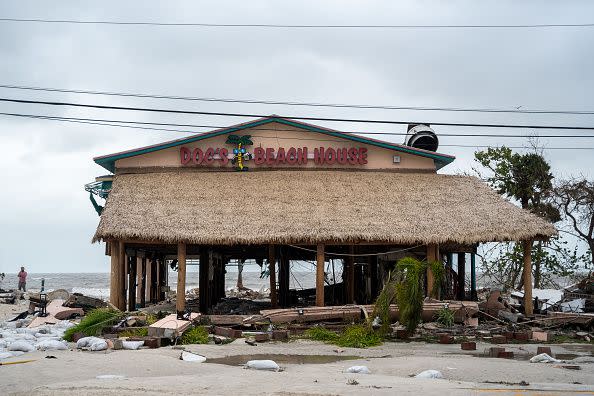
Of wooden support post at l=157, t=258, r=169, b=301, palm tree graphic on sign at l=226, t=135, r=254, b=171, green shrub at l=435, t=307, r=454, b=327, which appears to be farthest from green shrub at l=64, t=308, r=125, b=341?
wooden support post at l=157, t=258, r=169, b=301

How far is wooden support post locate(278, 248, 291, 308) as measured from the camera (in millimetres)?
26422

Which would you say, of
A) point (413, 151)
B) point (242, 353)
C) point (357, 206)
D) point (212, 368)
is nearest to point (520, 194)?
point (413, 151)

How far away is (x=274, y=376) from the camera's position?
10.5m

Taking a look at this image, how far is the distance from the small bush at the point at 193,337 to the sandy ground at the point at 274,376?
135 centimetres

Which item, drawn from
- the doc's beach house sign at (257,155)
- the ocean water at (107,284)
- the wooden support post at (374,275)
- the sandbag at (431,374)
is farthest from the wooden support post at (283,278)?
the ocean water at (107,284)

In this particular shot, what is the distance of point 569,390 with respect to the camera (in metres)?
9.00

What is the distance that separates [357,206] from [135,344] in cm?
1035

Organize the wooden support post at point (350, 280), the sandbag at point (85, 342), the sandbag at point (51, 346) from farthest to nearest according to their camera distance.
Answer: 1. the wooden support post at point (350, 280)
2. the sandbag at point (85, 342)
3. the sandbag at point (51, 346)

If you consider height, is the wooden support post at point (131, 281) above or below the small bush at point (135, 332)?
above

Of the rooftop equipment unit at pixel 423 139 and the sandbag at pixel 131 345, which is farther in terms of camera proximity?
the rooftop equipment unit at pixel 423 139

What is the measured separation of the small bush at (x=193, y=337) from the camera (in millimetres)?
16469

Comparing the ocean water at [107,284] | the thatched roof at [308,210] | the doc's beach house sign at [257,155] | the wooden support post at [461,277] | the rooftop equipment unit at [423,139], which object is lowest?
the ocean water at [107,284]

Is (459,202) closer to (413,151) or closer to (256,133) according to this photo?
(413,151)

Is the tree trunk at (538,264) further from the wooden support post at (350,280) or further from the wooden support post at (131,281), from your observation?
the wooden support post at (131,281)
